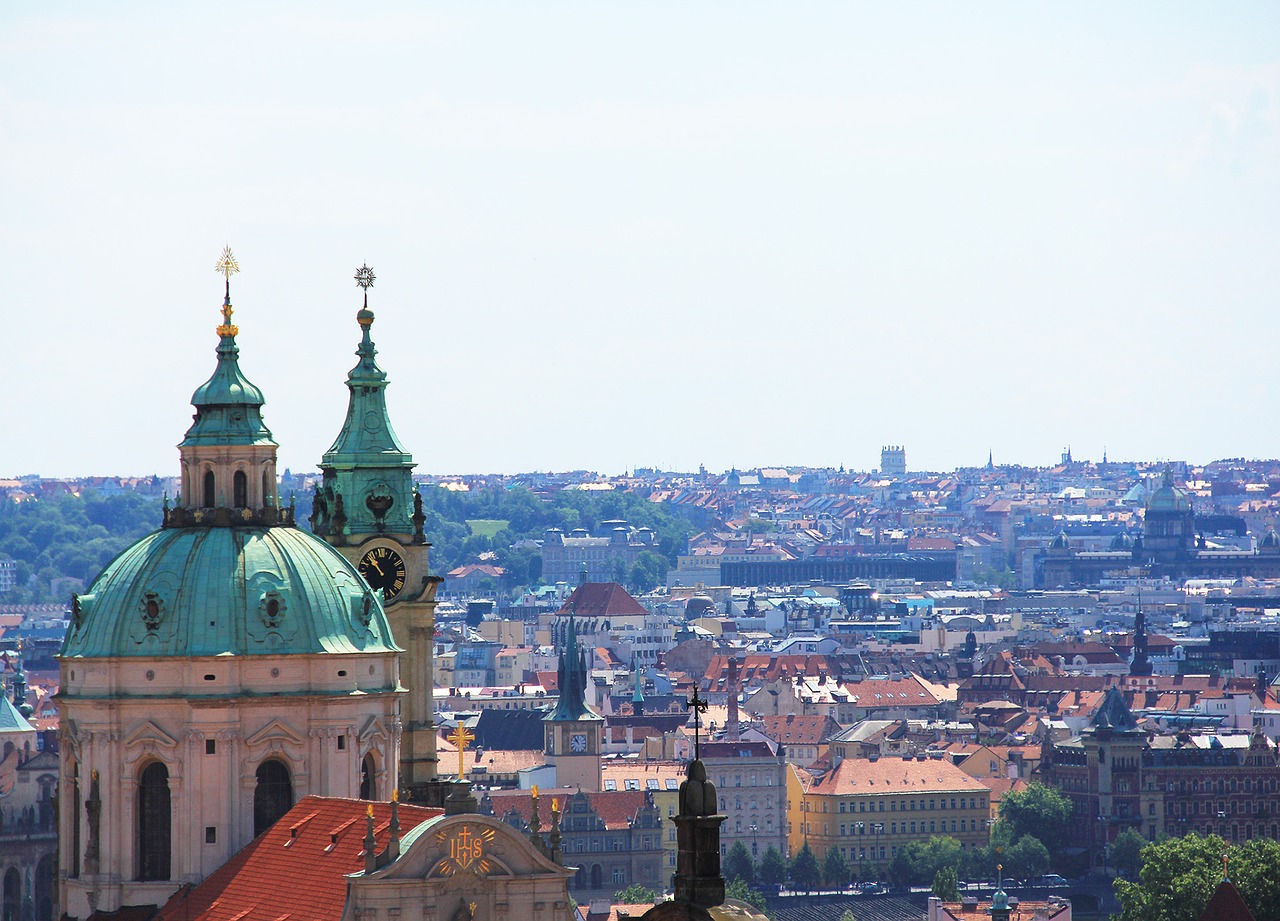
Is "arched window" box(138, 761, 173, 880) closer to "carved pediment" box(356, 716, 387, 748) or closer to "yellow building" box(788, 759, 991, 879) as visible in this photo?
"carved pediment" box(356, 716, 387, 748)

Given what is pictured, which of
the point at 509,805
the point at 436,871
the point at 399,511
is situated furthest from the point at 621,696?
the point at 436,871

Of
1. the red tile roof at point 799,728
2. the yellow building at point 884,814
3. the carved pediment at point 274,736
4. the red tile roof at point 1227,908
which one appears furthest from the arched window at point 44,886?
the red tile roof at point 799,728

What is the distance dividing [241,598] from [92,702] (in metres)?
2.53

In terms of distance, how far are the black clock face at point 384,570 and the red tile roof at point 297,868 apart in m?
8.64

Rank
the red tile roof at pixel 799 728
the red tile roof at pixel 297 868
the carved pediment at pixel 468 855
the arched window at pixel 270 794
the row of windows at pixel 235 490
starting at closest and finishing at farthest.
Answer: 1. the carved pediment at pixel 468 855
2. the red tile roof at pixel 297 868
3. the arched window at pixel 270 794
4. the row of windows at pixel 235 490
5. the red tile roof at pixel 799 728

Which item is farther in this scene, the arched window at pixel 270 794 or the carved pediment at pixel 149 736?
the carved pediment at pixel 149 736

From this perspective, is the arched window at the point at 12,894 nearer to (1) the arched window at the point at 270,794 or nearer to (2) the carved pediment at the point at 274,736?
(1) the arched window at the point at 270,794

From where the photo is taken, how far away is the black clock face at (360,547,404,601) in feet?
208

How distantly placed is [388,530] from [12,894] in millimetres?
26015

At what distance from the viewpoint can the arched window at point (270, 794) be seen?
56.1m

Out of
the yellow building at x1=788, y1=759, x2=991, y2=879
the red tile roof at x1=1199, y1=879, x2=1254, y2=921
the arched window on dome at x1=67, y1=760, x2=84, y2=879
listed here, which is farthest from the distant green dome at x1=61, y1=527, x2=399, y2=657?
the yellow building at x1=788, y1=759, x2=991, y2=879

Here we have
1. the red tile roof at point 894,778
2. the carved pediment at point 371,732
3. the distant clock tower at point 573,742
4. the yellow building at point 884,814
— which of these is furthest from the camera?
the red tile roof at point 894,778

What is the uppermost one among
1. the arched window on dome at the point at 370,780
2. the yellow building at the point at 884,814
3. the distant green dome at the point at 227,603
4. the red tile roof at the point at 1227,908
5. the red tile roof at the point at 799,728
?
the distant green dome at the point at 227,603

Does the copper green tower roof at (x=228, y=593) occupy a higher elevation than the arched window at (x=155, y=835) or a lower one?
higher
